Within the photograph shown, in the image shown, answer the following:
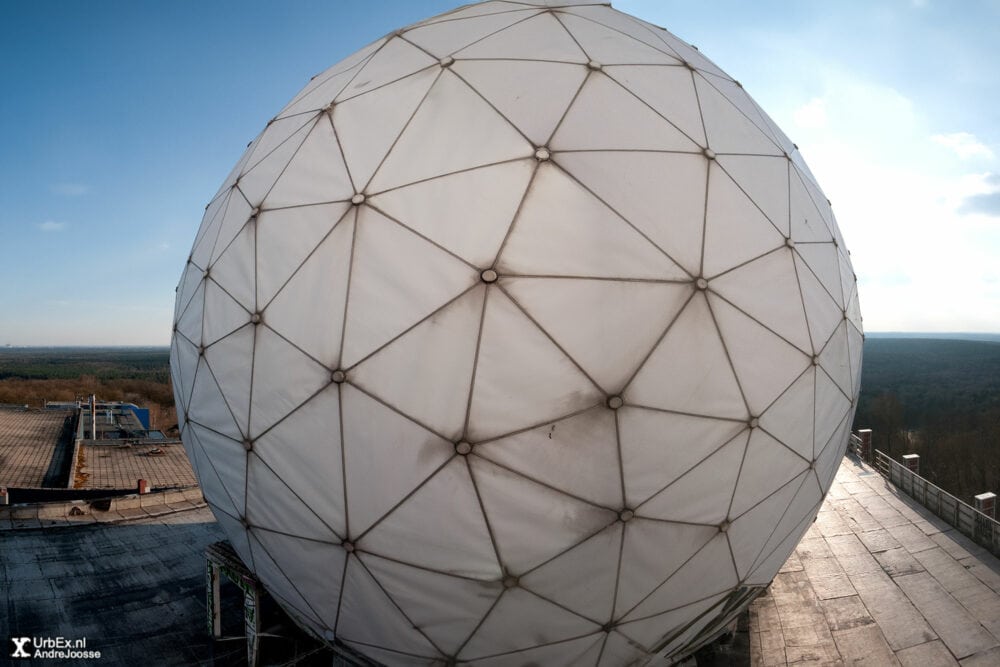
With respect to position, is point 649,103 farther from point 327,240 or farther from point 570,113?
point 327,240

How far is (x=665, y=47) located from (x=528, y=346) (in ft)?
16.8

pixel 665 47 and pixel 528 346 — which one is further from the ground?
pixel 665 47

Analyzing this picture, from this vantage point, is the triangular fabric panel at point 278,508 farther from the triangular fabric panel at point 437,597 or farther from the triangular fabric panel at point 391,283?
the triangular fabric panel at point 391,283

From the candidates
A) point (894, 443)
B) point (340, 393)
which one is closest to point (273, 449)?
point (340, 393)

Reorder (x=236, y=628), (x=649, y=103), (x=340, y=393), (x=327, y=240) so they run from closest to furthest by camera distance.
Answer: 1. (x=340, y=393)
2. (x=327, y=240)
3. (x=649, y=103)
4. (x=236, y=628)

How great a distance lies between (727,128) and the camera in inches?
232

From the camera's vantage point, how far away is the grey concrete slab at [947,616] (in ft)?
27.1

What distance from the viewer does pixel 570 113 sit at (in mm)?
5172

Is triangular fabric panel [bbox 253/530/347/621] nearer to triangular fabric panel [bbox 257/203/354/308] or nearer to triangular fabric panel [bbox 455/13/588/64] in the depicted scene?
triangular fabric panel [bbox 257/203/354/308]

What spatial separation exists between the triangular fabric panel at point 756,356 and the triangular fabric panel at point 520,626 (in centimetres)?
298

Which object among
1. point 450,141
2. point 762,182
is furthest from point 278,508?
point 762,182


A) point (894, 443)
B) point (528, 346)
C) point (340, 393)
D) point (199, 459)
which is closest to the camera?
point (528, 346)

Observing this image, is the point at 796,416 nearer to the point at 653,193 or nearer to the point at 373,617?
the point at 653,193

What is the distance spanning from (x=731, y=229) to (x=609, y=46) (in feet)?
9.61
